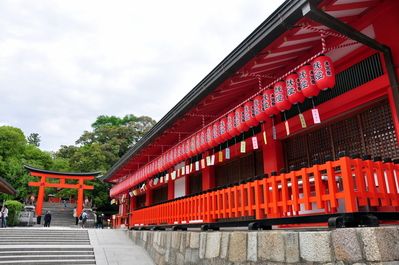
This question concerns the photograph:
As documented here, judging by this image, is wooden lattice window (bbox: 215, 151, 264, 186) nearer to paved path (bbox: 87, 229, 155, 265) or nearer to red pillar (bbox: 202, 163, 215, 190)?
red pillar (bbox: 202, 163, 215, 190)

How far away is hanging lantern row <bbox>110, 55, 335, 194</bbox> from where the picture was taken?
560cm

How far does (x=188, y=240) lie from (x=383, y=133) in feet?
16.0

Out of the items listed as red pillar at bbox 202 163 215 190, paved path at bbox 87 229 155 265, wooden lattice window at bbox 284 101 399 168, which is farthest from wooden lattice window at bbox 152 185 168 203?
wooden lattice window at bbox 284 101 399 168

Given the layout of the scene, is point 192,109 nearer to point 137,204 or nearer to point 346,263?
point 346,263

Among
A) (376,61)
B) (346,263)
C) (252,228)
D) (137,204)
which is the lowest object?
(346,263)

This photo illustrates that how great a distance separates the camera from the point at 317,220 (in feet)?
14.2

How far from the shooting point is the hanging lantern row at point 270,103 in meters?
5.60

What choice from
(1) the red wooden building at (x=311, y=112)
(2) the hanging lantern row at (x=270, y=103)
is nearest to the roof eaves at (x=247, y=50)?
(1) the red wooden building at (x=311, y=112)

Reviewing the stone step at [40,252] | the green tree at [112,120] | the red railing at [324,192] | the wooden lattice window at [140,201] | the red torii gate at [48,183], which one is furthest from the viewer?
the green tree at [112,120]

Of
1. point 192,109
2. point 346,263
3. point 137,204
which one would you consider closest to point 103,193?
point 137,204

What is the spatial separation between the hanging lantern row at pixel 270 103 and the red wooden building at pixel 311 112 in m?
0.02

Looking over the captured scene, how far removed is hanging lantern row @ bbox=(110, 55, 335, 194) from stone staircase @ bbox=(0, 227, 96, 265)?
5160 millimetres

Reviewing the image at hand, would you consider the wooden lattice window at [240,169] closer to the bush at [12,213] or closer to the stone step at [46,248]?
the stone step at [46,248]

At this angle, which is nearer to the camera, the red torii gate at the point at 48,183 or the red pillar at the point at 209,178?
the red pillar at the point at 209,178
